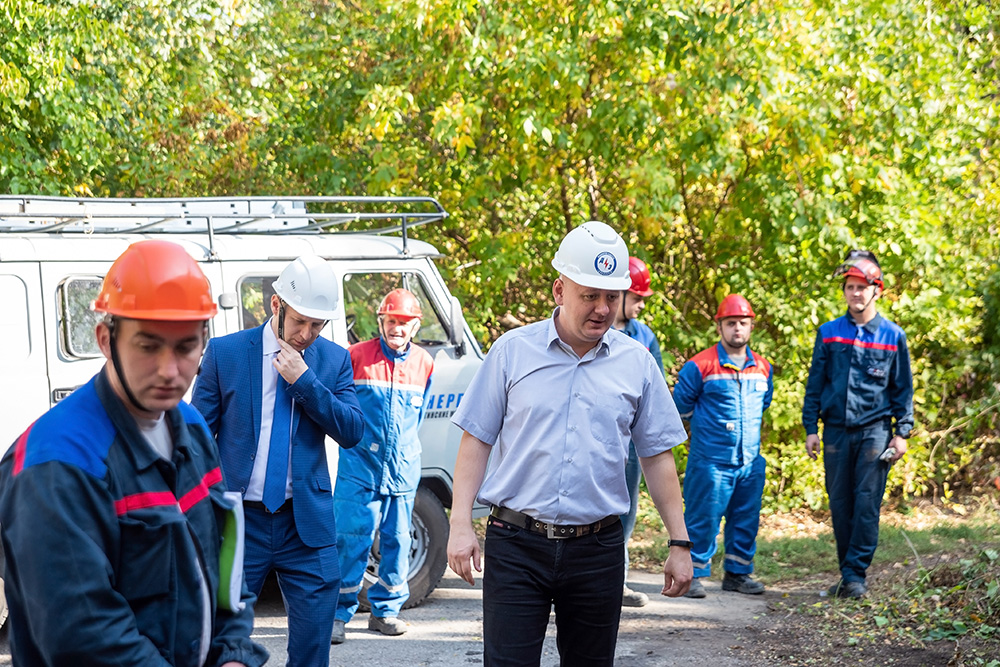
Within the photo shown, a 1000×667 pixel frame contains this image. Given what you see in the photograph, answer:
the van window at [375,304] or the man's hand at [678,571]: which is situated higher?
the van window at [375,304]

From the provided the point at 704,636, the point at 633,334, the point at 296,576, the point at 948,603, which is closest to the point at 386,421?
the point at 633,334

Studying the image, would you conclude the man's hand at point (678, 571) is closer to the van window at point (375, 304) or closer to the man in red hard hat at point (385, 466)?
the man in red hard hat at point (385, 466)

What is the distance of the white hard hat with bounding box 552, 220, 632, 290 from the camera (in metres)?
3.71

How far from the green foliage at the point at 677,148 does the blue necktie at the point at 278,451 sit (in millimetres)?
5570

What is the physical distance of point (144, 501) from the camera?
213 centimetres

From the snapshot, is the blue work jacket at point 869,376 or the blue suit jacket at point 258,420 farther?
the blue work jacket at point 869,376

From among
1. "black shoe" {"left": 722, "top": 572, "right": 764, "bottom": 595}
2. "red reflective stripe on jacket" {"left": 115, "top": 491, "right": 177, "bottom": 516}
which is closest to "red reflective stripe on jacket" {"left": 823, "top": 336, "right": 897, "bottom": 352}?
"black shoe" {"left": 722, "top": 572, "right": 764, "bottom": 595}

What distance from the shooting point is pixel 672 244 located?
11.8 m

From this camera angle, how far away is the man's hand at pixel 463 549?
3789mm

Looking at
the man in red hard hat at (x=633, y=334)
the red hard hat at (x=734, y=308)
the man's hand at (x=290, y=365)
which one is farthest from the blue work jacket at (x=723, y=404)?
the man's hand at (x=290, y=365)

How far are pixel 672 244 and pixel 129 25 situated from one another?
709 centimetres

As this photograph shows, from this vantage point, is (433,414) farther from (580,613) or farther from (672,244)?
(672,244)

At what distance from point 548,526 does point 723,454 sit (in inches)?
168

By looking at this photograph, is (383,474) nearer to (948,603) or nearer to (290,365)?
(290,365)
